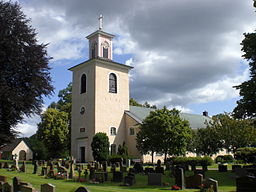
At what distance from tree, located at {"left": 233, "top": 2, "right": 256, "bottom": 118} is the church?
2017 centimetres

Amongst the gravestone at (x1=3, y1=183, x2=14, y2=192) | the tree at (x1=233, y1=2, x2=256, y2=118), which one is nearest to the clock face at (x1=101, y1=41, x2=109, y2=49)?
the tree at (x1=233, y1=2, x2=256, y2=118)

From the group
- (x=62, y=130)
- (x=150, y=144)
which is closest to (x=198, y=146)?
(x=150, y=144)

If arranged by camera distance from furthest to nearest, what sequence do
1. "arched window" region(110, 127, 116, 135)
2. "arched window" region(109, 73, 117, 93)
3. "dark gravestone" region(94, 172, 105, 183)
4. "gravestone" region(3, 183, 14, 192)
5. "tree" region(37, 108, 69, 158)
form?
"tree" region(37, 108, 69, 158) → "arched window" region(109, 73, 117, 93) → "arched window" region(110, 127, 116, 135) → "dark gravestone" region(94, 172, 105, 183) → "gravestone" region(3, 183, 14, 192)

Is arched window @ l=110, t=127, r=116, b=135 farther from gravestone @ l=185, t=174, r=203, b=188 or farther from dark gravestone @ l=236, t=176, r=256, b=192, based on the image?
dark gravestone @ l=236, t=176, r=256, b=192

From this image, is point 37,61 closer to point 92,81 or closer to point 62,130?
point 92,81

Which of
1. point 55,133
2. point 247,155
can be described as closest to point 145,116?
point 55,133

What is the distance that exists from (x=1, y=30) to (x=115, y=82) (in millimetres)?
24993

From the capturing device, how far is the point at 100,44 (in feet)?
138

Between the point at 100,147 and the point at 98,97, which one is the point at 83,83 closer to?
the point at 98,97

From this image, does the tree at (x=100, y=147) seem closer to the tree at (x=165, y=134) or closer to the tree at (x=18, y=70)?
the tree at (x=165, y=134)

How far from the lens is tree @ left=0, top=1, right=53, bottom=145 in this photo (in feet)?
57.1

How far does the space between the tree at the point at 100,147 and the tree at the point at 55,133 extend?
1042cm

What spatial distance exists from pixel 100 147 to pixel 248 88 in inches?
828

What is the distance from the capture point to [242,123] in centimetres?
3944
